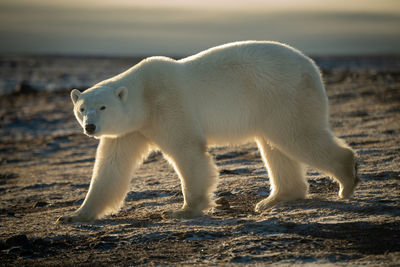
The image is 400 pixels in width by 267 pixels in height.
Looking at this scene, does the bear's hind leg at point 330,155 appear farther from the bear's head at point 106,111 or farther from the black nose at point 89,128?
the black nose at point 89,128

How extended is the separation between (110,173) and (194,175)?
97 centimetres

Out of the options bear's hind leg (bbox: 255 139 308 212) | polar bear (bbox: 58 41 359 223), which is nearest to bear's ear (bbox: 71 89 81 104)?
polar bear (bbox: 58 41 359 223)

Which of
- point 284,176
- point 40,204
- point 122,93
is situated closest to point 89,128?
point 122,93

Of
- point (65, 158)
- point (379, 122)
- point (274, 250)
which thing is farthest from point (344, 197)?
point (65, 158)

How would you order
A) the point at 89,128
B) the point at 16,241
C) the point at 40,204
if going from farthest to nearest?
1. the point at 40,204
2. the point at 89,128
3. the point at 16,241

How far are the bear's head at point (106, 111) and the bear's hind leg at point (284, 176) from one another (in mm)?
1554

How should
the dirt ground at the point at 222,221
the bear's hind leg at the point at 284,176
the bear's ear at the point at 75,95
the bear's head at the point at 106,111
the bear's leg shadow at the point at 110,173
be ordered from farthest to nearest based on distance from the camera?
1. the bear's hind leg at the point at 284,176
2. the bear's leg shadow at the point at 110,173
3. the bear's ear at the point at 75,95
4. the bear's head at the point at 106,111
5. the dirt ground at the point at 222,221

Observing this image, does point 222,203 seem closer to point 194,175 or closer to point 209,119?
point 194,175

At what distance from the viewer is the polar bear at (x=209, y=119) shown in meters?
5.09

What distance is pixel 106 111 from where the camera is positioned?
498 cm

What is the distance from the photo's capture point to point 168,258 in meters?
4.03

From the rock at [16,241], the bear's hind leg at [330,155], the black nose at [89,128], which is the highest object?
the black nose at [89,128]

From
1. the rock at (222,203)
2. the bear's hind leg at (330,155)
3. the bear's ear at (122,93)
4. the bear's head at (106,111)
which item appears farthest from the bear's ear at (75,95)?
the bear's hind leg at (330,155)

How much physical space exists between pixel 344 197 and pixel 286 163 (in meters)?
0.78
